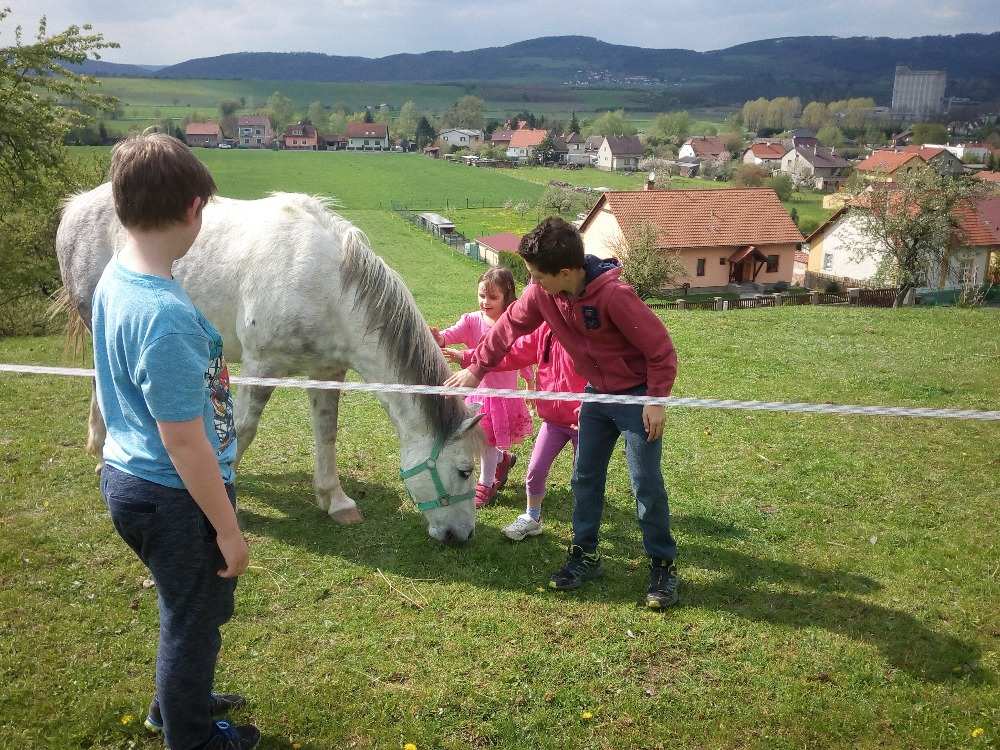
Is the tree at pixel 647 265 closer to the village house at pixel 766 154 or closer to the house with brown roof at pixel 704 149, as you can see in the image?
the village house at pixel 766 154

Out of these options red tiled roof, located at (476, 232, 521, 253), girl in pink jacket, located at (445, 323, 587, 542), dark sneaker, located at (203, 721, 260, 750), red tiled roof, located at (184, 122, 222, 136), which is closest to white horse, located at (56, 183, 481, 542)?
girl in pink jacket, located at (445, 323, 587, 542)

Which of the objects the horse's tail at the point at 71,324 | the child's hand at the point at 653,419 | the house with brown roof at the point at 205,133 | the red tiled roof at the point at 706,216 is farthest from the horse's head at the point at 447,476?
the house with brown roof at the point at 205,133

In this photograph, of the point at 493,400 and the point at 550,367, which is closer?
the point at 550,367

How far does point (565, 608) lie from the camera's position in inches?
170

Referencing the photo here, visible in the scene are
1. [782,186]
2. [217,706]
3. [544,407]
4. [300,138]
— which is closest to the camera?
[217,706]

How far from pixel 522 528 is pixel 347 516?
53.7 inches

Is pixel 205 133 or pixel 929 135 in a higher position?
pixel 929 135

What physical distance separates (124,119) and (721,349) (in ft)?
413

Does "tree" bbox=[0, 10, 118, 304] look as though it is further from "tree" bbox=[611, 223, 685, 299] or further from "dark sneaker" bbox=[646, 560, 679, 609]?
"tree" bbox=[611, 223, 685, 299]

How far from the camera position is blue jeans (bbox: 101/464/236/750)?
7.79ft

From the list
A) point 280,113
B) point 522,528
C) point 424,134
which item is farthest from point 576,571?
point 280,113

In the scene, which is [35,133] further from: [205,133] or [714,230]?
[205,133]

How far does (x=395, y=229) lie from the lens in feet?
177

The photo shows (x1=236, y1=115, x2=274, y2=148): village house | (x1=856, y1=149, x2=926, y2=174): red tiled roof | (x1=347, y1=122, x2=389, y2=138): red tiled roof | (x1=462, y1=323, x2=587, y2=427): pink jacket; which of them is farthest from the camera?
(x1=347, y1=122, x2=389, y2=138): red tiled roof
